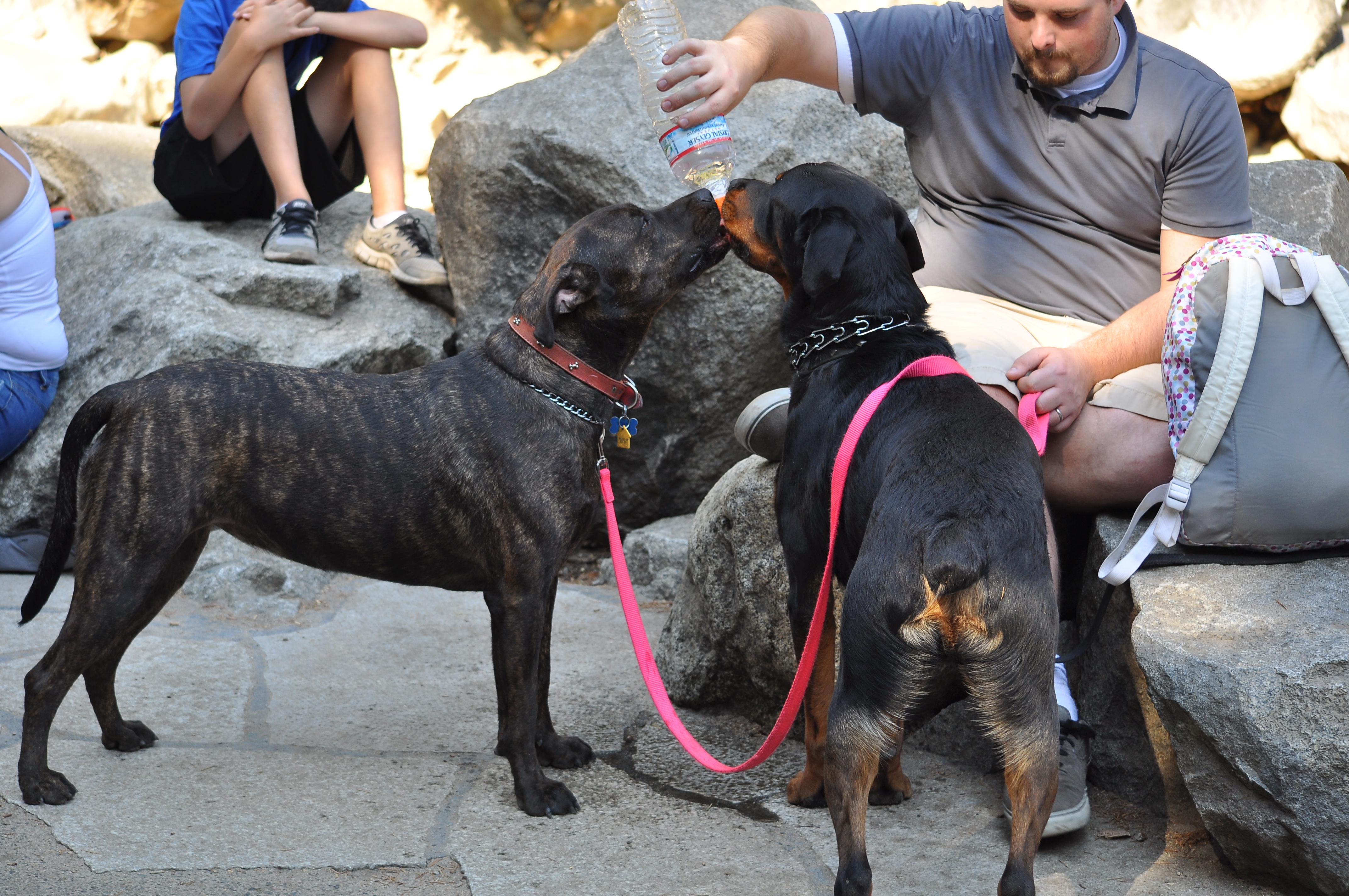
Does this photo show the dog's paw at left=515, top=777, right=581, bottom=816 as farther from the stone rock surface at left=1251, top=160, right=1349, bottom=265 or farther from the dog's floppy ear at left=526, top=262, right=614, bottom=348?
the stone rock surface at left=1251, top=160, right=1349, bottom=265

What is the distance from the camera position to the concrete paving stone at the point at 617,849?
284 centimetres

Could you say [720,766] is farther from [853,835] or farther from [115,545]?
[115,545]

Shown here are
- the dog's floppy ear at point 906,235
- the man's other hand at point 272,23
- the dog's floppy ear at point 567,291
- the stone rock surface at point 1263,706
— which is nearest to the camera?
the stone rock surface at point 1263,706

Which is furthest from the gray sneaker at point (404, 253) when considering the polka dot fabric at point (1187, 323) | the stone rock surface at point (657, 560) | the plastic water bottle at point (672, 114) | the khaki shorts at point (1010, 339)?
the polka dot fabric at point (1187, 323)

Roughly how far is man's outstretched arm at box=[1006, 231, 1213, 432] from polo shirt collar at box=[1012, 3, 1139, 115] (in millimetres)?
505

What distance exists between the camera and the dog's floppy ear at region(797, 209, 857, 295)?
3.07 m

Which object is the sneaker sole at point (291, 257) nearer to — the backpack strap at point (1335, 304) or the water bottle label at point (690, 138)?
the water bottle label at point (690, 138)

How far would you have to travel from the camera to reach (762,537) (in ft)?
12.5

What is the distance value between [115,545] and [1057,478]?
2.83m

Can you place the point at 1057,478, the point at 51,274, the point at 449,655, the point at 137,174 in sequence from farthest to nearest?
the point at 137,174 → the point at 51,274 → the point at 449,655 → the point at 1057,478

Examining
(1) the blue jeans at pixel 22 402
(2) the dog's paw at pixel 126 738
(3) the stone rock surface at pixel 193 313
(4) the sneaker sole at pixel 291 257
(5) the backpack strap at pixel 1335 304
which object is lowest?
(2) the dog's paw at pixel 126 738

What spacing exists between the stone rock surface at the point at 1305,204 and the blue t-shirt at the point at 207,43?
15.7ft

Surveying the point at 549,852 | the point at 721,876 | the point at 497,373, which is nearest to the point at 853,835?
the point at 721,876

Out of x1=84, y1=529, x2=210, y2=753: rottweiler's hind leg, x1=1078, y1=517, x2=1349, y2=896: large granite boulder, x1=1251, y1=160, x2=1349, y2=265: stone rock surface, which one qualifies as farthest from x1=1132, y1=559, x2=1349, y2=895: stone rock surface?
x1=84, y1=529, x2=210, y2=753: rottweiler's hind leg
